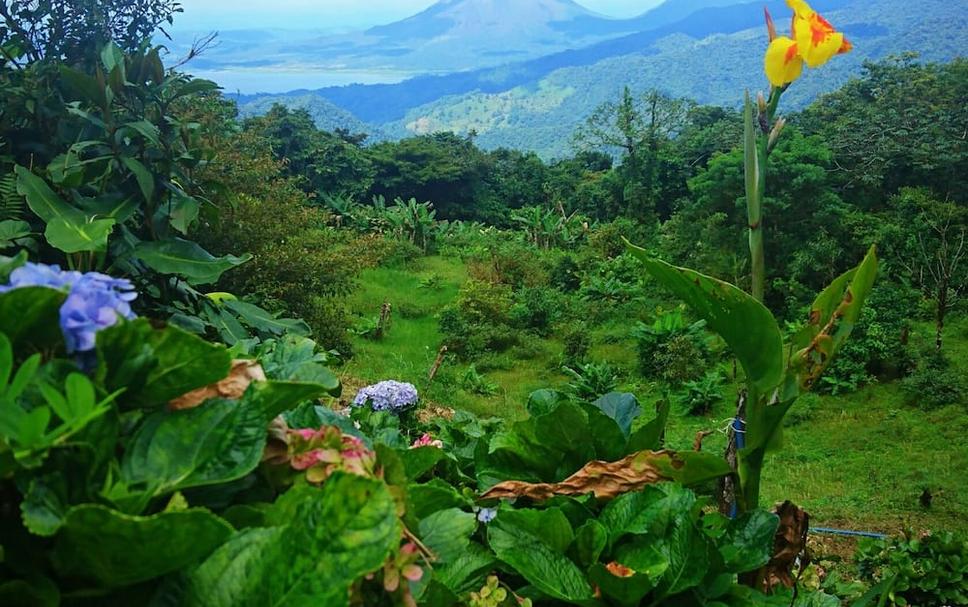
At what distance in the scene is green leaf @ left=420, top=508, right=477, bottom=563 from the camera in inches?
31.8

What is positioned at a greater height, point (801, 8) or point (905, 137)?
point (801, 8)

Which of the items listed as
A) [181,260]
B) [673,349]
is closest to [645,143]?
[673,349]

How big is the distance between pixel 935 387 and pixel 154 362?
8.19 meters

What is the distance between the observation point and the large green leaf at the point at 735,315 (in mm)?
1295

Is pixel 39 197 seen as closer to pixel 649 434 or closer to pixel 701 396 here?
pixel 649 434

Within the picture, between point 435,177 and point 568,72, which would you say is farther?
point 568,72

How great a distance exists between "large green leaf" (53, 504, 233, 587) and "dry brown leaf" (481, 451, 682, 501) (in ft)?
1.94

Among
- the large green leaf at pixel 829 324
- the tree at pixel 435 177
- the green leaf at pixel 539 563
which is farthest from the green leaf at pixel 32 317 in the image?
the tree at pixel 435 177

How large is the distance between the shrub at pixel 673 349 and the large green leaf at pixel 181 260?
6.82m

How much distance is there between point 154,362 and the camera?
0.60 metres

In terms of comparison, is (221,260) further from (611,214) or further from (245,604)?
(611,214)

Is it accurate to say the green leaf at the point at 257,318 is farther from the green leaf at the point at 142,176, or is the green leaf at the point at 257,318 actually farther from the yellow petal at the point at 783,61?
the yellow petal at the point at 783,61

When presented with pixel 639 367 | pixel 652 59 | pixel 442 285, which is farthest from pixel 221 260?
pixel 652 59

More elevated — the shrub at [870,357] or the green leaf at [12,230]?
the green leaf at [12,230]
